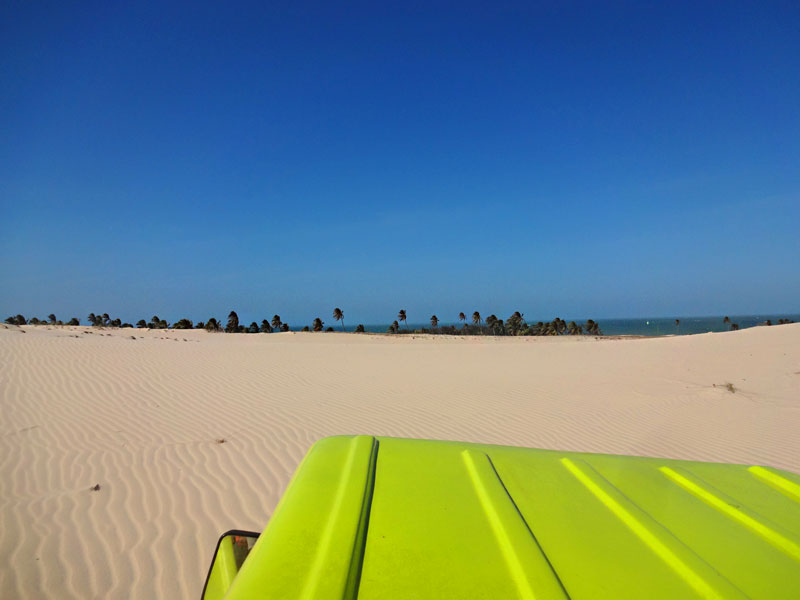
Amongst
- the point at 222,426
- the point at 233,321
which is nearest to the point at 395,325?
the point at 233,321

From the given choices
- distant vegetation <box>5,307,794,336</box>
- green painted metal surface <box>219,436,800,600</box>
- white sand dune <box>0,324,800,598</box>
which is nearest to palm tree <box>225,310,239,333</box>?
distant vegetation <box>5,307,794,336</box>

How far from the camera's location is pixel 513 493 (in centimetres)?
184

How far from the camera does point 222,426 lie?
691 centimetres

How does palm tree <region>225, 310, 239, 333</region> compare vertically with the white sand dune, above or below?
above

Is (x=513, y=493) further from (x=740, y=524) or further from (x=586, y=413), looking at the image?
(x=586, y=413)

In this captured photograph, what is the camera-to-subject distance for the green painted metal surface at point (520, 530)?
122cm

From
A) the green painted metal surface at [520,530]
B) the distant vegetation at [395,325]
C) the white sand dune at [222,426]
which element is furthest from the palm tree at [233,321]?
the green painted metal surface at [520,530]

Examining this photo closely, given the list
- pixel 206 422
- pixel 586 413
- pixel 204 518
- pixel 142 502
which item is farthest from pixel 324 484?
pixel 586 413

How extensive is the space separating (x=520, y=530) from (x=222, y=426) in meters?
6.64

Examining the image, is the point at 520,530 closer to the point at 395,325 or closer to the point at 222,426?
the point at 222,426

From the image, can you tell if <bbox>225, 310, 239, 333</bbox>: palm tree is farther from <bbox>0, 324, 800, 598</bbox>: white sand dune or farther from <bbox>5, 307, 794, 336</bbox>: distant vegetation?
<bbox>0, 324, 800, 598</bbox>: white sand dune

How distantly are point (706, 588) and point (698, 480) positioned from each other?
1023 millimetres

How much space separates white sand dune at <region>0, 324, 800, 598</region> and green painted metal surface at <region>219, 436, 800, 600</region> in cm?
227

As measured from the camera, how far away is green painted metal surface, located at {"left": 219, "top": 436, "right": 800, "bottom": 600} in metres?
1.22
